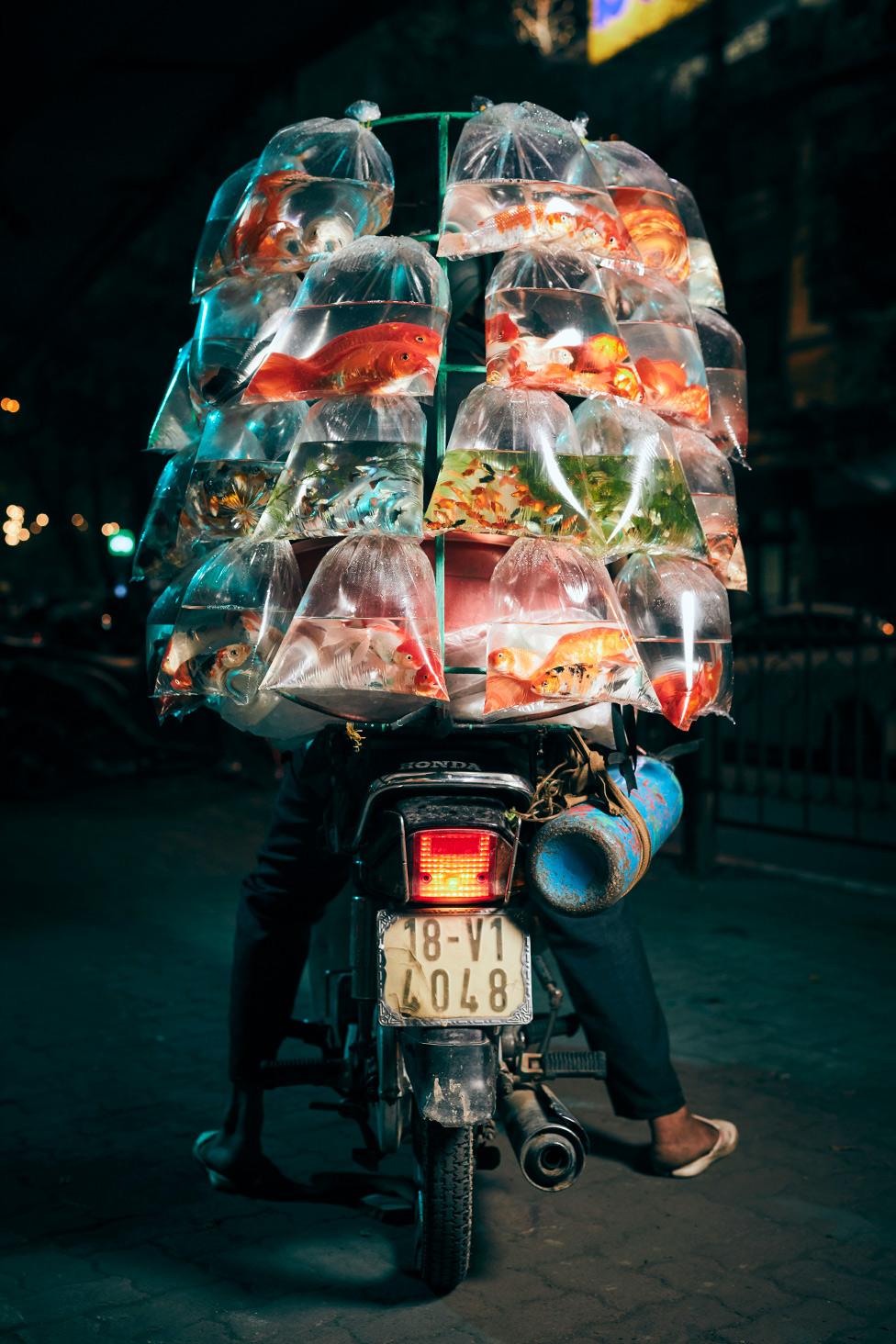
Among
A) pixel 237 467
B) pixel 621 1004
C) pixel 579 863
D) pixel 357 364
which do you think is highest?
pixel 357 364

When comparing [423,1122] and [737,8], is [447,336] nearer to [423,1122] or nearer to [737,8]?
[423,1122]

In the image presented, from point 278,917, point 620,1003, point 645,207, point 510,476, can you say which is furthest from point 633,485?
point 278,917

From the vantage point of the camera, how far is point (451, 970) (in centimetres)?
274

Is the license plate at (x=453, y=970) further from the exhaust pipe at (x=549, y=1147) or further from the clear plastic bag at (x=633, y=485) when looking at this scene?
the clear plastic bag at (x=633, y=485)

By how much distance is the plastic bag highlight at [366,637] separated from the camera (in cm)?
283

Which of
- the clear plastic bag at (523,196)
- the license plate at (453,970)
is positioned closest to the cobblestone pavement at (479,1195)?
the license plate at (453,970)

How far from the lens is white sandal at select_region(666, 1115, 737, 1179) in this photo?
354 cm

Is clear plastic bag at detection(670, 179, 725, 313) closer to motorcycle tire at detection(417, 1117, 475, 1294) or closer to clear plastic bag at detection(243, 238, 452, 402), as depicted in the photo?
clear plastic bag at detection(243, 238, 452, 402)

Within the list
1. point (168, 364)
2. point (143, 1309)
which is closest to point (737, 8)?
point (168, 364)

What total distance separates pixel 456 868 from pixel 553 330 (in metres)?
1.09

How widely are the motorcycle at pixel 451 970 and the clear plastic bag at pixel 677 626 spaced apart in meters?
0.49

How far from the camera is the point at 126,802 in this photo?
10023 millimetres

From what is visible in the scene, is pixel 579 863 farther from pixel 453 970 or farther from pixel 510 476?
pixel 510 476

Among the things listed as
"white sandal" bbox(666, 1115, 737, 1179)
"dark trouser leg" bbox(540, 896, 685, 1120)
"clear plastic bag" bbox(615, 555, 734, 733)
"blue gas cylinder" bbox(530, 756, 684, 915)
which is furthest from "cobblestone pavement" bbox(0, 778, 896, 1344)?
"clear plastic bag" bbox(615, 555, 734, 733)
